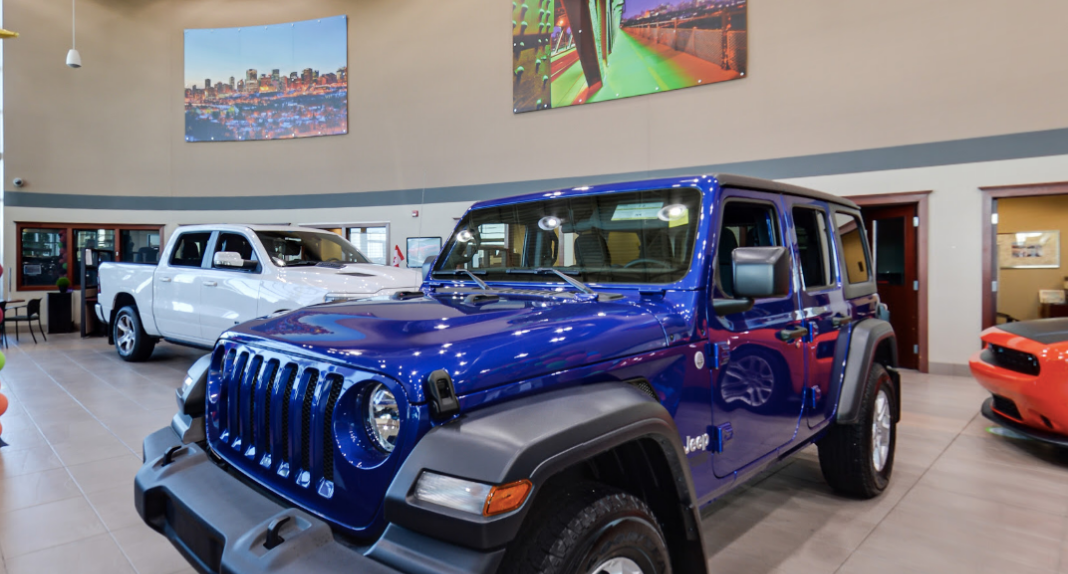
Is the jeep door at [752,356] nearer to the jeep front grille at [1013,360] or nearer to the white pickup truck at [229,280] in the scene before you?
the jeep front grille at [1013,360]

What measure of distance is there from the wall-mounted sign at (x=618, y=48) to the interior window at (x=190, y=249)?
547cm

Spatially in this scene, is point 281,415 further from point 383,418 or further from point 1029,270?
point 1029,270

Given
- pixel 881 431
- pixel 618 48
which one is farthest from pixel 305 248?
pixel 618 48

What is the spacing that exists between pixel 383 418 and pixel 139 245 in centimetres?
1373

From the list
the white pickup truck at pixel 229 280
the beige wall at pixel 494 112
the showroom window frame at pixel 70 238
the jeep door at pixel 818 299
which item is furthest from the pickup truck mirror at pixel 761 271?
the showroom window frame at pixel 70 238

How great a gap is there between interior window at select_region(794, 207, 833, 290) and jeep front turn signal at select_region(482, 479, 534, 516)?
1923 millimetres

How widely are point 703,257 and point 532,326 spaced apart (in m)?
0.74

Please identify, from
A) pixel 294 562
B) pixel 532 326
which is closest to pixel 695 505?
pixel 532 326

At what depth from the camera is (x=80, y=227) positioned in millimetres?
11805

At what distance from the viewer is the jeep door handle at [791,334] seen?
90.7 inches

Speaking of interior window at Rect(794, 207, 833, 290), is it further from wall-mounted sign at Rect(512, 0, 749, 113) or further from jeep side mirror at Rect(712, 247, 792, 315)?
wall-mounted sign at Rect(512, 0, 749, 113)

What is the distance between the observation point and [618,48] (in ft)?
29.6

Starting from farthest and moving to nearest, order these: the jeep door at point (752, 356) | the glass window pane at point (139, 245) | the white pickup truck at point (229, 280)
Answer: the glass window pane at point (139, 245), the white pickup truck at point (229, 280), the jeep door at point (752, 356)

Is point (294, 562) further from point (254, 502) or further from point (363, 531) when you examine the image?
point (254, 502)
